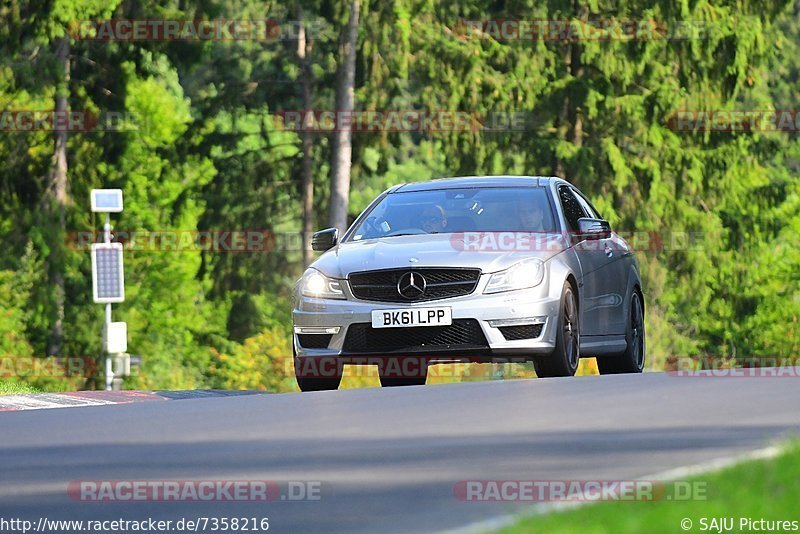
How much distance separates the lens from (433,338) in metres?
13.8

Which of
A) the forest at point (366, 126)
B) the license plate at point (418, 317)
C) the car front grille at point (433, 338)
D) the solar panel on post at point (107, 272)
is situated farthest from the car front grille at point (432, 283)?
the forest at point (366, 126)

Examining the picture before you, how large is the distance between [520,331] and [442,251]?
0.87 meters

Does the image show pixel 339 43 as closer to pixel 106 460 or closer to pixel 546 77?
pixel 546 77

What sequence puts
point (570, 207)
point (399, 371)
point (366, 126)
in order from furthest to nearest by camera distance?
1. point (366, 126)
2. point (570, 207)
3. point (399, 371)

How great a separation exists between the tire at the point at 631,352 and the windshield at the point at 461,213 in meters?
1.58

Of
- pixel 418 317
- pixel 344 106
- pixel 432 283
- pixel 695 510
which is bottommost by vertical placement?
pixel 344 106

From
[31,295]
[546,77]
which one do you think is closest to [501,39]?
[546,77]

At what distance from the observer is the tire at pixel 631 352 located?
16281mm

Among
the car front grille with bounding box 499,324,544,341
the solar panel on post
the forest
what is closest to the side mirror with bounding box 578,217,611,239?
the car front grille with bounding box 499,324,544,341

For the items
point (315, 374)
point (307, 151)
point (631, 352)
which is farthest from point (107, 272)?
point (315, 374)

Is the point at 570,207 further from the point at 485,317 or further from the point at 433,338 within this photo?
the point at 433,338

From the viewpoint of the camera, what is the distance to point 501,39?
43.7 meters

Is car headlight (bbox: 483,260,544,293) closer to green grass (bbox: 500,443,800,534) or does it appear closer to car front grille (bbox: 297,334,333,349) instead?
car front grille (bbox: 297,334,333,349)

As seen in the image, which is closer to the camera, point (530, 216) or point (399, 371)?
point (399, 371)
